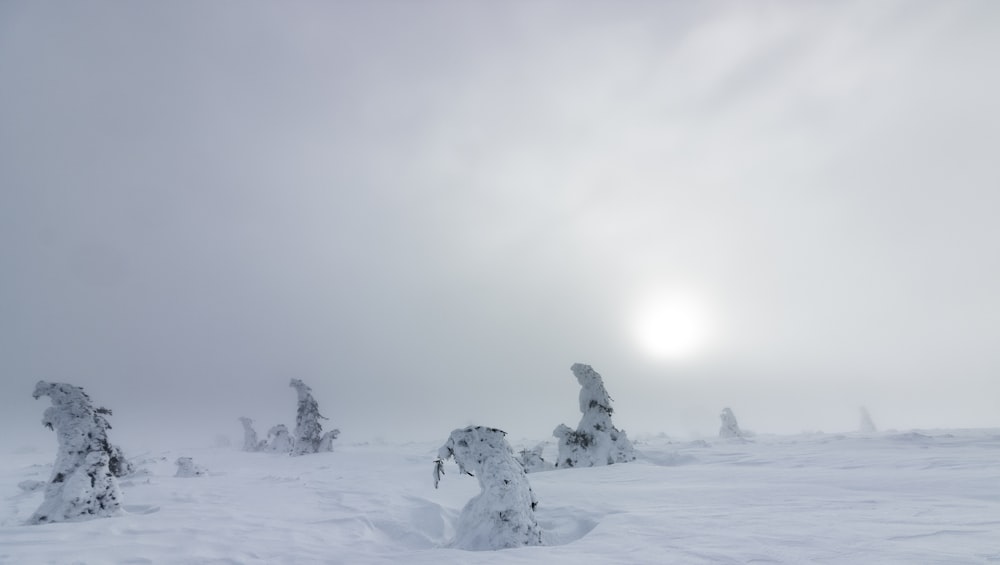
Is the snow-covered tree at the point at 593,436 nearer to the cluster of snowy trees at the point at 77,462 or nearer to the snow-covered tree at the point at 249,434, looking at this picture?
the cluster of snowy trees at the point at 77,462

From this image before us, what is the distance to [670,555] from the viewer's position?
13.7 ft

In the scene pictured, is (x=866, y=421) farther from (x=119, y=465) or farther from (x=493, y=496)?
(x=119, y=465)

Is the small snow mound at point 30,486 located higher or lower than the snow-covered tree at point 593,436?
lower

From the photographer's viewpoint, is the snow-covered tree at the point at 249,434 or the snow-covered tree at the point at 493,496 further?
the snow-covered tree at the point at 249,434

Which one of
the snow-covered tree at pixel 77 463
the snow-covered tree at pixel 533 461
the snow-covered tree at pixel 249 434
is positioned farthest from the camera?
the snow-covered tree at pixel 249 434

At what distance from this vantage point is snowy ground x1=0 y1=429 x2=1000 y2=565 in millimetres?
4355

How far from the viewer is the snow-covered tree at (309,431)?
2475 cm

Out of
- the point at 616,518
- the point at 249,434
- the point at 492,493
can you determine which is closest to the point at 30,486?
the point at 492,493

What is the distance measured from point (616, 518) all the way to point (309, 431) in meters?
23.1

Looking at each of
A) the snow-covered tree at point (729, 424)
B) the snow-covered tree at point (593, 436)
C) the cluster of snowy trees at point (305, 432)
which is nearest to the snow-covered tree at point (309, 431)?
the cluster of snowy trees at point (305, 432)

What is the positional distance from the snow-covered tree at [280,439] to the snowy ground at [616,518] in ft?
53.0

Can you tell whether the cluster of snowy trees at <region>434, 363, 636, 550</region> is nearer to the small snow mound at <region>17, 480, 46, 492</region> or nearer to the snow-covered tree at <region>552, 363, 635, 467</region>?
the snow-covered tree at <region>552, 363, 635, 467</region>

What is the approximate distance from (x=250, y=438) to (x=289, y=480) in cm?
2513

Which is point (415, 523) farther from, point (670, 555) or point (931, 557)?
point (931, 557)
